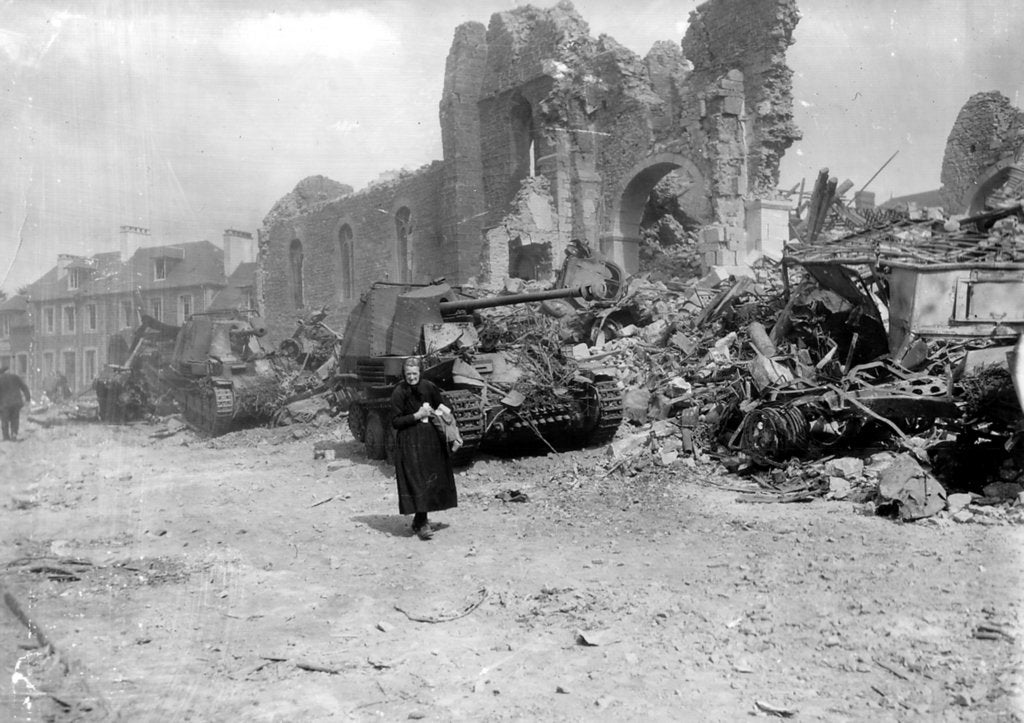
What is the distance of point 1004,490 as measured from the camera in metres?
5.87

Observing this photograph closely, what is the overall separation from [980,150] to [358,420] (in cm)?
2039

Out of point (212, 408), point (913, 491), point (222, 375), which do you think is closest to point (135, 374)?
point (222, 375)

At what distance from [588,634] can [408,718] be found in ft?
3.46

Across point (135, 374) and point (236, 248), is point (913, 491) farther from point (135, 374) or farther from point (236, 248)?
point (236, 248)

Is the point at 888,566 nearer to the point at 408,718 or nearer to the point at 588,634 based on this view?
the point at 588,634

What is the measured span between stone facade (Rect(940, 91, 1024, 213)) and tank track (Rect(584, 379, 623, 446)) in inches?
692

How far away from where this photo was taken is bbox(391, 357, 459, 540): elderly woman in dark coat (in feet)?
19.9

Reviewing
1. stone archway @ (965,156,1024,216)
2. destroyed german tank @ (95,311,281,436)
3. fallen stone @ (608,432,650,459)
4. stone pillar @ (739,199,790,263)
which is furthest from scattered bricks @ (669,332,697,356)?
stone archway @ (965,156,1024,216)

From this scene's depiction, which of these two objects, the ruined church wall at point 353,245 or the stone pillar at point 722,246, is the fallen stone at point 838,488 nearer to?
the stone pillar at point 722,246

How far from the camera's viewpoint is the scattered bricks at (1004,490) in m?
5.81

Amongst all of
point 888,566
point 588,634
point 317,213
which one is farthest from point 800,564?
point 317,213

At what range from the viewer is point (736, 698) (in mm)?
3311

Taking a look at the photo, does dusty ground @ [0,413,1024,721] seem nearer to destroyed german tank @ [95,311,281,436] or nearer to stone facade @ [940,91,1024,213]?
destroyed german tank @ [95,311,281,436]

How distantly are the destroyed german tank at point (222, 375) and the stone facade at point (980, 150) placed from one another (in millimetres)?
18366
